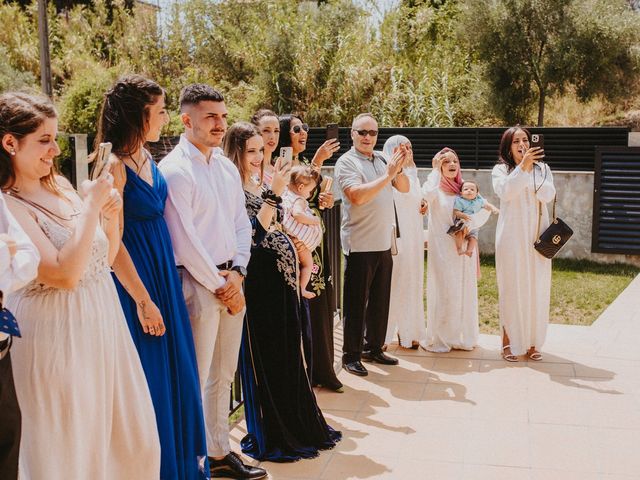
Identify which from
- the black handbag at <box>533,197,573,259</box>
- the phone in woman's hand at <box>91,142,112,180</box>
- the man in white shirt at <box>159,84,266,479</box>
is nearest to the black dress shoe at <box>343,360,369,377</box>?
the black handbag at <box>533,197,573,259</box>

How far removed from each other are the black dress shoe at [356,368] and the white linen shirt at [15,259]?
3.59m

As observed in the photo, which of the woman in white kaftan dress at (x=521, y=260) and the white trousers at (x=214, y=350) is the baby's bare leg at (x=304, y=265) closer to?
the white trousers at (x=214, y=350)

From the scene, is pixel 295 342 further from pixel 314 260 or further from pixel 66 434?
pixel 66 434

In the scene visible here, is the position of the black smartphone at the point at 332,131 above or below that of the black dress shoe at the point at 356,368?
above

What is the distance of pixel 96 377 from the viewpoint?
2.69 m

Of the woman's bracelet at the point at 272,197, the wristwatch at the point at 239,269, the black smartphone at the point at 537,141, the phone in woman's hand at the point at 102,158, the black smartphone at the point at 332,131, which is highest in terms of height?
the black smartphone at the point at 332,131

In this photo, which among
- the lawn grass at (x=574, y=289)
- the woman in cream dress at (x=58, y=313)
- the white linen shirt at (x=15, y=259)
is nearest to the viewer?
the white linen shirt at (x=15, y=259)

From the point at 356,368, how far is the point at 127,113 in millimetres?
3101

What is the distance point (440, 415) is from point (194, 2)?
52.4ft

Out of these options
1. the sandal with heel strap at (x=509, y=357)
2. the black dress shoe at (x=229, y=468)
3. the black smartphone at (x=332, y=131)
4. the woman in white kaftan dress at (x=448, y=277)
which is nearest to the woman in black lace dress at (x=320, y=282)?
the black smartphone at (x=332, y=131)

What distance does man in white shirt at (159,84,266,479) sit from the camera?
3.39m

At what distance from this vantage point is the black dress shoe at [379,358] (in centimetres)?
593

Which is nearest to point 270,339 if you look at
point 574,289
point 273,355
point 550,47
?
point 273,355

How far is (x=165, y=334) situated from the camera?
324 cm
